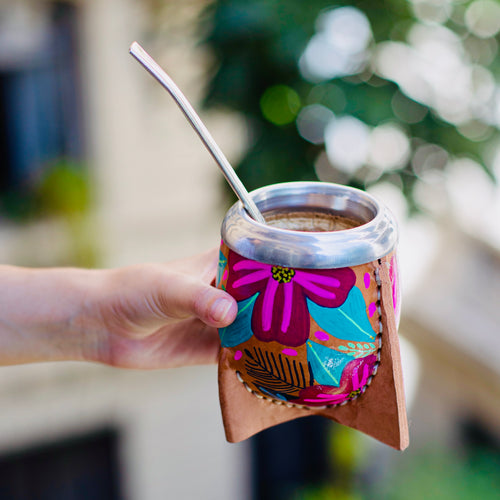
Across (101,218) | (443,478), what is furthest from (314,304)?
(443,478)

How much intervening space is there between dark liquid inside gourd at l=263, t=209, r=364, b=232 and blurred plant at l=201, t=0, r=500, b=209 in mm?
552

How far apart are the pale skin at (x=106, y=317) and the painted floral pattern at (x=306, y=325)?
16 centimetres

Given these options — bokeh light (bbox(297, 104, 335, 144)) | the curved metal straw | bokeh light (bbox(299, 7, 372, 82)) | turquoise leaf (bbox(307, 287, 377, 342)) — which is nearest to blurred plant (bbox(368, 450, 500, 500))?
bokeh light (bbox(297, 104, 335, 144))

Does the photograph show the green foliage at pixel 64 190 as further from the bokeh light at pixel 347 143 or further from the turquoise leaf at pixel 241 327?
the turquoise leaf at pixel 241 327

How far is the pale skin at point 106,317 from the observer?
96 centimetres

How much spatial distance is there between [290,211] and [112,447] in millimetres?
3187

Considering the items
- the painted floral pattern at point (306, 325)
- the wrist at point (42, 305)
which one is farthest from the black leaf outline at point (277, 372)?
the wrist at point (42, 305)

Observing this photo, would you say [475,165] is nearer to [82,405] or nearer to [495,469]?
[495,469]

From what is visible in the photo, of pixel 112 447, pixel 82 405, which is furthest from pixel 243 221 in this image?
pixel 112 447

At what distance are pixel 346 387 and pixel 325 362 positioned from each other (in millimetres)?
62

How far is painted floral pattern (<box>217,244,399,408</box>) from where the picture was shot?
703 mm

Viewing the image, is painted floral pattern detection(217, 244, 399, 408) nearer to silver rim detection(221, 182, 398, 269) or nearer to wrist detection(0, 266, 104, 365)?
silver rim detection(221, 182, 398, 269)

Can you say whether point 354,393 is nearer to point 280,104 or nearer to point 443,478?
point 280,104

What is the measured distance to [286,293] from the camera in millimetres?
707
